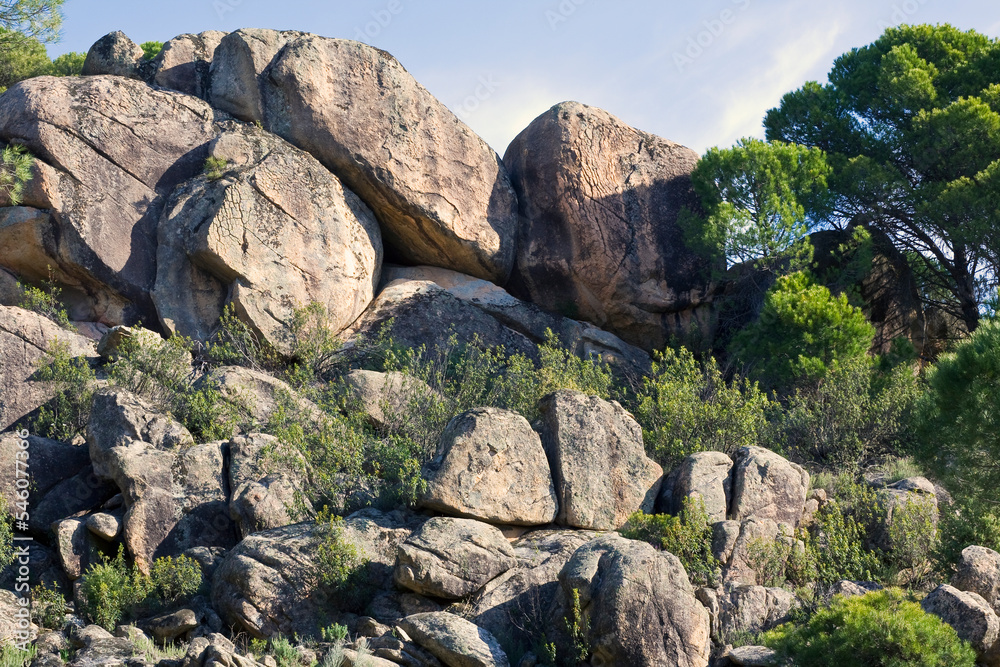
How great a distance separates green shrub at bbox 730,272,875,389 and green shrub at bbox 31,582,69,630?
1259 cm

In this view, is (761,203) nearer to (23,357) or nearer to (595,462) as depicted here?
(595,462)

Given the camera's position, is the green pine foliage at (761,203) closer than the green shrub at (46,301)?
No

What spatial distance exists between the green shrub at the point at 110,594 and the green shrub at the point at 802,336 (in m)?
11.8

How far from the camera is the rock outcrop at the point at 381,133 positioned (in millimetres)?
19797

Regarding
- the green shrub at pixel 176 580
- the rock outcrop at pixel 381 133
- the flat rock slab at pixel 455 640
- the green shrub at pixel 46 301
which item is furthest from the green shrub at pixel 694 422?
the green shrub at pixel 46 301

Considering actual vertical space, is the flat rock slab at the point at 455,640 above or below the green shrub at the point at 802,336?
below

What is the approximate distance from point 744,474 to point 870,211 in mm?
10323

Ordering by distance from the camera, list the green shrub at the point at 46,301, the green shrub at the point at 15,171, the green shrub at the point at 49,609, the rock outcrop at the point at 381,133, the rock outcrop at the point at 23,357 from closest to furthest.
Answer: the green shrub at the point at 49,609 < the rock outcrop at the point at 23,357 < the green shrub at the point at 15,171 < the green shrub at the point at 46,301 < the rock outcrop at the point at 381,133

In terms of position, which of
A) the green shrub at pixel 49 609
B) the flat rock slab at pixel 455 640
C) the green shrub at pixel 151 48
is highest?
the green shrub at pixel 151 48

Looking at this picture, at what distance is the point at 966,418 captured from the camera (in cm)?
1105

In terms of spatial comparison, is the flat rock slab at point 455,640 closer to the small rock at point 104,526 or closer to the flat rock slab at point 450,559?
the flat rock slab at point 450,559

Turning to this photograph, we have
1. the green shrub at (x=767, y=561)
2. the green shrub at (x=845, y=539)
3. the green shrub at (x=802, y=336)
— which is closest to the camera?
the green shrub at (x=767, y=561)

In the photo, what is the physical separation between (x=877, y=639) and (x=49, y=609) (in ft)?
29.6

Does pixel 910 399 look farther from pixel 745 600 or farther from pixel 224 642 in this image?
pixel 224 642
